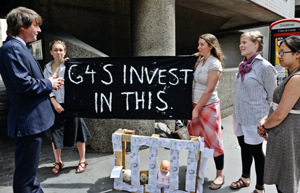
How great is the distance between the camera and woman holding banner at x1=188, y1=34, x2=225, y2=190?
2.96m

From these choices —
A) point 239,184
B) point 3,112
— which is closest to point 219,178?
point 239,184

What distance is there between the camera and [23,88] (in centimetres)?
220

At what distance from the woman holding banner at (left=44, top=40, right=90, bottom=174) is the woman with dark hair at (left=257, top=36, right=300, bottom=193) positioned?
103 inches

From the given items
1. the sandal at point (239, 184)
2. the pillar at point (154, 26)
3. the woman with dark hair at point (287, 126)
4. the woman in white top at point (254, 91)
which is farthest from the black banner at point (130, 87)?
the pillar at point (154, 26)

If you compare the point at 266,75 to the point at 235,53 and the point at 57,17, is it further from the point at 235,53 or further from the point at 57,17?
the point at 235,53

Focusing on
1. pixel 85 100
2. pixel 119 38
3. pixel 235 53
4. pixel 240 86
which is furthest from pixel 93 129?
pixel 235 53

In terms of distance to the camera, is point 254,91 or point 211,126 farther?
point 211,126

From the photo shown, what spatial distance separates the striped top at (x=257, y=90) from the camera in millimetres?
2758

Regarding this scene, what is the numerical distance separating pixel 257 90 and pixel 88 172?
2.65 meters

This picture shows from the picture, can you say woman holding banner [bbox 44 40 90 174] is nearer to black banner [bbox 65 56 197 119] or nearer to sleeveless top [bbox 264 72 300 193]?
black banner [bbox 65 56 197 119]

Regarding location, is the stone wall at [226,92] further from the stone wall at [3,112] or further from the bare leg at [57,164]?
the stone wall at [3,112]

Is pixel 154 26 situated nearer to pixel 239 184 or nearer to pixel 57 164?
pixel 57 164

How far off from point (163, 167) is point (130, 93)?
3.46 ft

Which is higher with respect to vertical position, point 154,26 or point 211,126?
point 154,26
